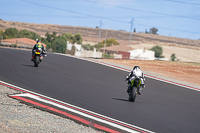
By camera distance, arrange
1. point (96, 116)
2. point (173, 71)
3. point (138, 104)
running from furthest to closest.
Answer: point (173, 71) < point (138, 104) < point (96, 116)

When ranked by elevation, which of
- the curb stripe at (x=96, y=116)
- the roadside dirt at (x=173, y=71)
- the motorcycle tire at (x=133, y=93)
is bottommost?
the roadside dirt at (x=173, y=71)

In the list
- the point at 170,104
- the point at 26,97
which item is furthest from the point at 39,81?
the point at 170,104

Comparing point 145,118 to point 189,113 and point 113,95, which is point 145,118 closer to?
point 189,113

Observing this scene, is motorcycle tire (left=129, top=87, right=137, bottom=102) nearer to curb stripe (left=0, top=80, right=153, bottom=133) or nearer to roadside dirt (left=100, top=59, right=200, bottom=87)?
curb stripe (left=0, top=80, right=153, bottom=133)

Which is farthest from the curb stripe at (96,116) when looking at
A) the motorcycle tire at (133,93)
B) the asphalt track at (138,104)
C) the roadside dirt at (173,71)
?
the roadside dirt at (173,71)

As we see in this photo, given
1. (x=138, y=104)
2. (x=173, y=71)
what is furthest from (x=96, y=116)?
(x=173, y=71)

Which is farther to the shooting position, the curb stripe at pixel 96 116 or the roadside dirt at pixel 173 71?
the roadside dirt at pixel 173 71

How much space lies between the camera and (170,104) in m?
14.6

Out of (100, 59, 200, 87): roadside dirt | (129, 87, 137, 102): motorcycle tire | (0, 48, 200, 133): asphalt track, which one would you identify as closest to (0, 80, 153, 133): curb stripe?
(0, 48, 200, 133): asphalt track

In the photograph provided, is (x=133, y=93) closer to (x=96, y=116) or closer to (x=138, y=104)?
(x=138, y=104)

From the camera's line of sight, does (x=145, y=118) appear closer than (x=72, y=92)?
Yes

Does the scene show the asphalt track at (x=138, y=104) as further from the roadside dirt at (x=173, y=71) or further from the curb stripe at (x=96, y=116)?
the roadside dirt at (x=173, y=71)

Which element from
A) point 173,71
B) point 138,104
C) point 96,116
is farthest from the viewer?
point 173,71

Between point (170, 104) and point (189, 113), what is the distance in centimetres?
182
